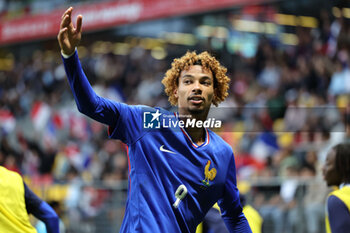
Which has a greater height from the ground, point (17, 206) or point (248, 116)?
point (248, 116)

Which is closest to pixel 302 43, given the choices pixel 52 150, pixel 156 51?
pixel 156 51

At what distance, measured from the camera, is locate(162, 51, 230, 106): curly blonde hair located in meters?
4.26

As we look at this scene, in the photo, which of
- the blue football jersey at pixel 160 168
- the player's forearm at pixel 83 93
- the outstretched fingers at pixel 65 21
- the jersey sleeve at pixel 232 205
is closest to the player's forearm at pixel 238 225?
the jersey sleeve at pixel 232 205

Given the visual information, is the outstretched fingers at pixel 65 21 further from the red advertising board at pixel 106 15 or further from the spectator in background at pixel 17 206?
the red advertising board at pixel 106 15

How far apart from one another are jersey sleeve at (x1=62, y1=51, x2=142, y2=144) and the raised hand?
0.06 metres

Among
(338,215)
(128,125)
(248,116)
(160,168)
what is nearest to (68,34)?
(128,125)

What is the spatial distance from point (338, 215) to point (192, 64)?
155 cm

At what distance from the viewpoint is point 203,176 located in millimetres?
3986

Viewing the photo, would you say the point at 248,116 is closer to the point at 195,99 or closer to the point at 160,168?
the point at 195,99

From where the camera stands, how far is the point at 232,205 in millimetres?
4312

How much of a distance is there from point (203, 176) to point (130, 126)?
62cm

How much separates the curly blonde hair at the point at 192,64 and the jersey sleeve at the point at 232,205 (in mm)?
567

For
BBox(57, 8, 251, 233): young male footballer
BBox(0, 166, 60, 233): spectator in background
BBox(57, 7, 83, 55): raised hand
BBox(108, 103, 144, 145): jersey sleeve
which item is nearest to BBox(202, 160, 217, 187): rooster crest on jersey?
BBox(57, 8, 251, 233): young male footballer

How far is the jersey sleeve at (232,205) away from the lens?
4234 millimetres
